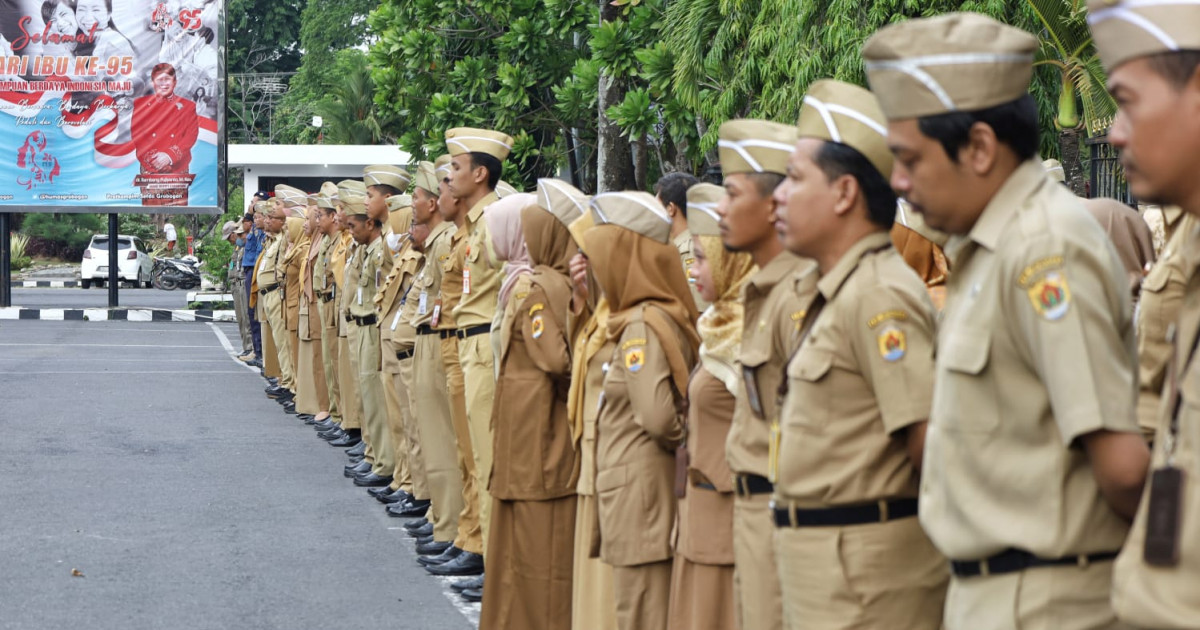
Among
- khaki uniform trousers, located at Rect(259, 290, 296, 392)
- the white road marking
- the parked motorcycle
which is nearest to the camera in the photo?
khaki uniform trousers, located at Rect(259, 290, 296, 392)

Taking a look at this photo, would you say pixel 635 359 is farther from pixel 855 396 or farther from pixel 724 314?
pixel 855 396

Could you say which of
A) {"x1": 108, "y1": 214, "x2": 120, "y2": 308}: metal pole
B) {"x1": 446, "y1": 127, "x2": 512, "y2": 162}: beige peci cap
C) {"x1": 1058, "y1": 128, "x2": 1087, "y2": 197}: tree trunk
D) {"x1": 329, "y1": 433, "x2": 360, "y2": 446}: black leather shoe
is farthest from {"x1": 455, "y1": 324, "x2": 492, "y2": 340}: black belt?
{"x1": 108, "y1": 214, "x2": 120, "y2": 308}: metal pole

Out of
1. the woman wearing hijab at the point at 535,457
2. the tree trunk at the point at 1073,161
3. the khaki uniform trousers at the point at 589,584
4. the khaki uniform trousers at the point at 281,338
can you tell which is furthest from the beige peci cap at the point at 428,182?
the khaki uniform trousers at the point at 281,338

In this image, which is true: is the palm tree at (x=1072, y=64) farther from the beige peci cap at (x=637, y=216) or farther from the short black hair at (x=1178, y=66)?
the short black hair at (x=1178, y=66)

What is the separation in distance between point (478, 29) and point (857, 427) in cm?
1315

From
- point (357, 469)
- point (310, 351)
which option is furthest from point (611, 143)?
point (357, 469)

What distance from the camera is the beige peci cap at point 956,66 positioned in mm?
2645

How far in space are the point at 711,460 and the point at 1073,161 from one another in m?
8.23

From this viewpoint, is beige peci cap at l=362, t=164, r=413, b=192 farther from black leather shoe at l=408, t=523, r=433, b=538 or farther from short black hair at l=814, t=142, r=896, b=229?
short black hair at l=814, t=142, r=896, b=229

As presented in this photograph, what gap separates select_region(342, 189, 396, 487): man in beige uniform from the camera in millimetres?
10617

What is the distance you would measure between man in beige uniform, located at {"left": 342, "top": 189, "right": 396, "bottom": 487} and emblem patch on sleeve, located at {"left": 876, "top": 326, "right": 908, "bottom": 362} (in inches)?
292

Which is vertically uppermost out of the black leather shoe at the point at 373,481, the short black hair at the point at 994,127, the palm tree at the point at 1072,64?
the palm tree at the point at 1072,64

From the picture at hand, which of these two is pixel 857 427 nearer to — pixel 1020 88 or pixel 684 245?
pixel 1020 88

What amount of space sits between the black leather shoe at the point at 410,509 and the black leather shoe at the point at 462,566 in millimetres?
1548
